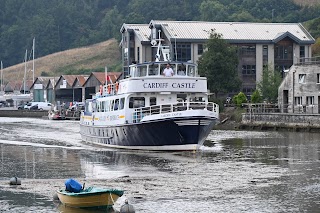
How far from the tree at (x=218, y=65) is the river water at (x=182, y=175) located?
35133 millimetres

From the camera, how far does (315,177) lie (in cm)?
3581

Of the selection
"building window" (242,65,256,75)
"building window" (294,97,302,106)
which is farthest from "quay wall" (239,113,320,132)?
"building window" (242,65,256,75)

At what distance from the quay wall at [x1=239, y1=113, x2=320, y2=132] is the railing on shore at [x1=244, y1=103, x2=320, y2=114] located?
1.39 metres

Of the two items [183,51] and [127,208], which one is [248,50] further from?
[127,208]

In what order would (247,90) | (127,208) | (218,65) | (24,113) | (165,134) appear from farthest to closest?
1. (24,113)
2. (247,90)
3. (218,65)
4. (165,134)
5. (127,208)

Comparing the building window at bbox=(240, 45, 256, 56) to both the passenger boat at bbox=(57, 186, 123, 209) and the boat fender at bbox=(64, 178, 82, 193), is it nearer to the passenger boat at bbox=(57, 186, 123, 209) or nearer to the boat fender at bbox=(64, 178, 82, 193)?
the boat fender at bbox=(64, 178, 82, 193)

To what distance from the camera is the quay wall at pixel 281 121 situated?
2761 inches

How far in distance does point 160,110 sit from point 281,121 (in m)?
29.0

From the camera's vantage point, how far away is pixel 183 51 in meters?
106

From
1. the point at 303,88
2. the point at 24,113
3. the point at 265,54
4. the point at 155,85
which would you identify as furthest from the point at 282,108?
the point at 24,113

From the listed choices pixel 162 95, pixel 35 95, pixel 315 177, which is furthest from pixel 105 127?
pixel 35 95

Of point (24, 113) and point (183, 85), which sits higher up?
point (183, 85)

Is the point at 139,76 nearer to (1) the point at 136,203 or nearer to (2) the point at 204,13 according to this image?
(1) the point at 136,203

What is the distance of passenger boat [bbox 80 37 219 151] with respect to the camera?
156 ft
